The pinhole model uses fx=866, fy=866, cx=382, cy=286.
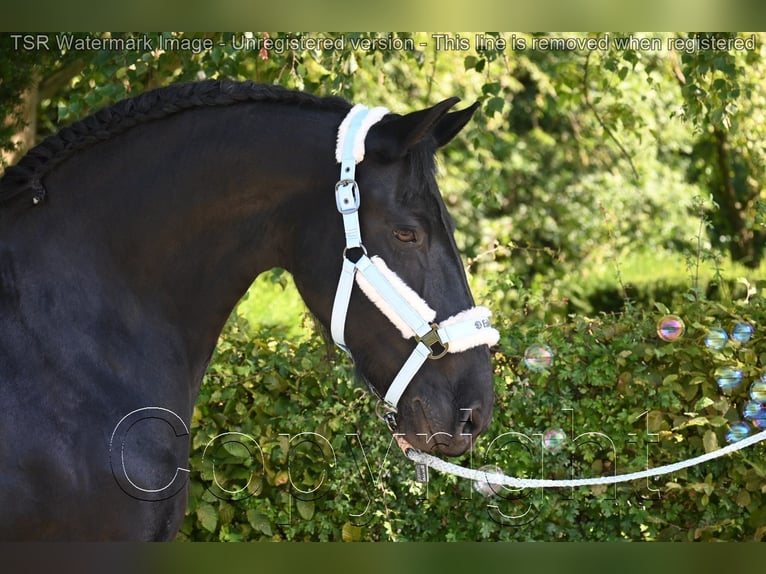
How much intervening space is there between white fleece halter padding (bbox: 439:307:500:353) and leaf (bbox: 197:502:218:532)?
2.27m

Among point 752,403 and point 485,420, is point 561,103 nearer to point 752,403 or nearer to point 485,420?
point 752,403

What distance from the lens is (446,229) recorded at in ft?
8.29

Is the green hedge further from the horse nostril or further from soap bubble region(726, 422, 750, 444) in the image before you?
the horse nostril

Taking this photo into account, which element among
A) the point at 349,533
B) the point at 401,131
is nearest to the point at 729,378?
the point at 349,533

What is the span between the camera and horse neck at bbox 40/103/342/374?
259 centimetres

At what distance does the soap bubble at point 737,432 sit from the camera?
4176mm

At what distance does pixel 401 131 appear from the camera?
251cm

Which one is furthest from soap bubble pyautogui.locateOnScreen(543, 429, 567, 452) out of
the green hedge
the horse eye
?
the horse eye

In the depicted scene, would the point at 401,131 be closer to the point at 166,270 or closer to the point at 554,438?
the point at 166,270

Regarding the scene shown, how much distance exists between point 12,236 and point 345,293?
3.27 feet

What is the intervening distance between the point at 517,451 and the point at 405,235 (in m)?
2.24

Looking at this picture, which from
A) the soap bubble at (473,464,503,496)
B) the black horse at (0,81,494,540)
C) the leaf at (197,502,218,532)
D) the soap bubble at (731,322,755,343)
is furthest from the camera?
the soap bubble at (731,322,755,343)

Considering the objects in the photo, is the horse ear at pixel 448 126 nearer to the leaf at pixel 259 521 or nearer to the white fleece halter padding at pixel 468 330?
the white fleece halter padding at pixel 468 330

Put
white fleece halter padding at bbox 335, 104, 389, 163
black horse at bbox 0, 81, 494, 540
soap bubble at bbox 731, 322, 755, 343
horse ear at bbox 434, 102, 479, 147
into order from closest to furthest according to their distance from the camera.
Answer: black horse at bbox 0, 81, 494, 540, white fleece halter padding at bbox 335, 104, 389, 163, horse ear at bbox 434, 102, 479, 147, soap bubble at bbox 731, 322, 755, 343
